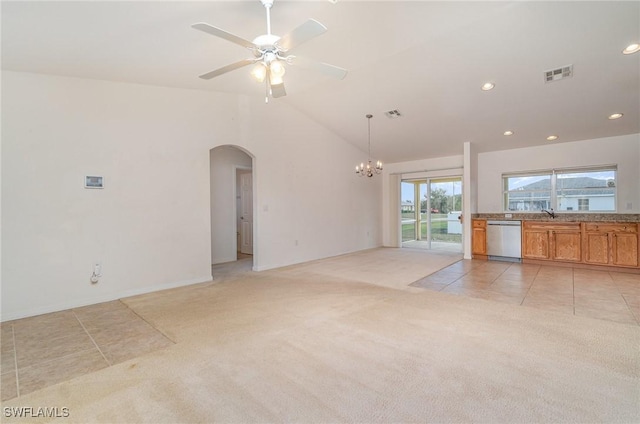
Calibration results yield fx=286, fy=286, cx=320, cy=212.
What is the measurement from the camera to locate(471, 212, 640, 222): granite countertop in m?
5.18

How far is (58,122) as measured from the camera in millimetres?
3477

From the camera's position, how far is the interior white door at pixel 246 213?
7344 mm

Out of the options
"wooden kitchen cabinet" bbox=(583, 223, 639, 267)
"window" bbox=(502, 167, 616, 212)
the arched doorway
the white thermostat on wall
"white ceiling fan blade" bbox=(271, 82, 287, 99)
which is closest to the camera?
"white ceiling fan blade" bbox=(271, 82, 287, 99)

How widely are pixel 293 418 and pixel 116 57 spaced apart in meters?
3.94

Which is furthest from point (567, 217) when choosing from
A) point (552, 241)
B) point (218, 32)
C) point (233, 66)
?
point (218, 32)

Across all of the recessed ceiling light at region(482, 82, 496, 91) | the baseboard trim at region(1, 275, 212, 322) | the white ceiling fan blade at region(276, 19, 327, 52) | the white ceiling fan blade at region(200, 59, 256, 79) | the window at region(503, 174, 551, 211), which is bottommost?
the baseboard trim at region(1, 275, 212, 322)

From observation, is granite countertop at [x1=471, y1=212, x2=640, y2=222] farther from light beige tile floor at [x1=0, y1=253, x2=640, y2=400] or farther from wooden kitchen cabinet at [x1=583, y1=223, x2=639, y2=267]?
light beige tile floor at [x1=0, y1=253, x2=640, y2=400]

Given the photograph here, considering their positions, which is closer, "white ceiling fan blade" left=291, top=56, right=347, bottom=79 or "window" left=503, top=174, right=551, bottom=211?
"white ceiling fan blade" left=291, top=56, right=347, bottom=79

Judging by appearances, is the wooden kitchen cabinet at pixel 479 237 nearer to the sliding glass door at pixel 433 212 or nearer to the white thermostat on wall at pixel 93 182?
the sliding glass door at pixel 433 212

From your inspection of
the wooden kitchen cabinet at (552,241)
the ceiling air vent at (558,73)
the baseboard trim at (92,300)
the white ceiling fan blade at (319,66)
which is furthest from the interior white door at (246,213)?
the wooden kitchen cabinet at (552,241)

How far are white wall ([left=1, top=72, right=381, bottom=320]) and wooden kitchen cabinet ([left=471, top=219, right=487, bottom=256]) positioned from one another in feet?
13.8

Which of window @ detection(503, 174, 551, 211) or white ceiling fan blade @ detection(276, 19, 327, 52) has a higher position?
white ceiling fan blade @ detection(276, 19, 327, 52)

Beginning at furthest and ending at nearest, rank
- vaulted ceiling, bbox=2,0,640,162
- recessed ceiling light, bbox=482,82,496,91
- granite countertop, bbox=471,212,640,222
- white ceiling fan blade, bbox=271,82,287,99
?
1. granite countertop, bbox=471,212,640,222
2. recessed ceiling light, bbox=482,82,496,91
3. white ceiling fan blade, bbox=271,82,287,99
4. vaulted ceiling, bbox=2,0,640,162

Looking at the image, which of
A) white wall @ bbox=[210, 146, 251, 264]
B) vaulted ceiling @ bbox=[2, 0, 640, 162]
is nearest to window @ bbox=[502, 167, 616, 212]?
vaulted ceiling @ bbox=[2, 0, 640, 162]
